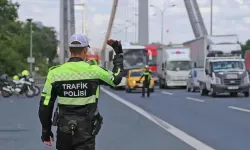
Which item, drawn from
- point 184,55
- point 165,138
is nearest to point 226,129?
point 165,138

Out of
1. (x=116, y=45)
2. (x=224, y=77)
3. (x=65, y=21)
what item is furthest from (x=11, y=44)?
(x=116, y=45)

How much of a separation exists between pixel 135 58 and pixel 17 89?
1827 cm

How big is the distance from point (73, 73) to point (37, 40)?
110 m

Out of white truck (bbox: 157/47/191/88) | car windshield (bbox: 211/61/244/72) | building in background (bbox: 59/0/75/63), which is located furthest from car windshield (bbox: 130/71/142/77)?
building in background (bbox: 59/0/75/63)

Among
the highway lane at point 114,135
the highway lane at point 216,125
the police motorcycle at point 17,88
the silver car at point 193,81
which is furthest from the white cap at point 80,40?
the silver car at point 193,81

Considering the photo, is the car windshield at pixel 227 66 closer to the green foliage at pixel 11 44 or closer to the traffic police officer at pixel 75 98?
the traffic police officer at pixel 75 98

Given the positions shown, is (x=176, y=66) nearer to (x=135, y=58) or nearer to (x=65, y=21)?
(x=135, y=58)

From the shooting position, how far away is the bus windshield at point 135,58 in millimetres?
52475

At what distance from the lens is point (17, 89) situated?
119 feet

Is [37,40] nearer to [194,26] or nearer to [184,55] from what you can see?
[194,26]

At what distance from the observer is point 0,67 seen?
5869 centimetres

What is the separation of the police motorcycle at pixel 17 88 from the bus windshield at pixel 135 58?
17259mm

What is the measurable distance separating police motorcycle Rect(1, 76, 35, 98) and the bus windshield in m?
17.3

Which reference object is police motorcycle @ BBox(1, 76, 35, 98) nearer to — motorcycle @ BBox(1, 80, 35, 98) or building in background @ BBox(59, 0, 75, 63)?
motorcycle @ BBox(1, 80, 35, 98)
